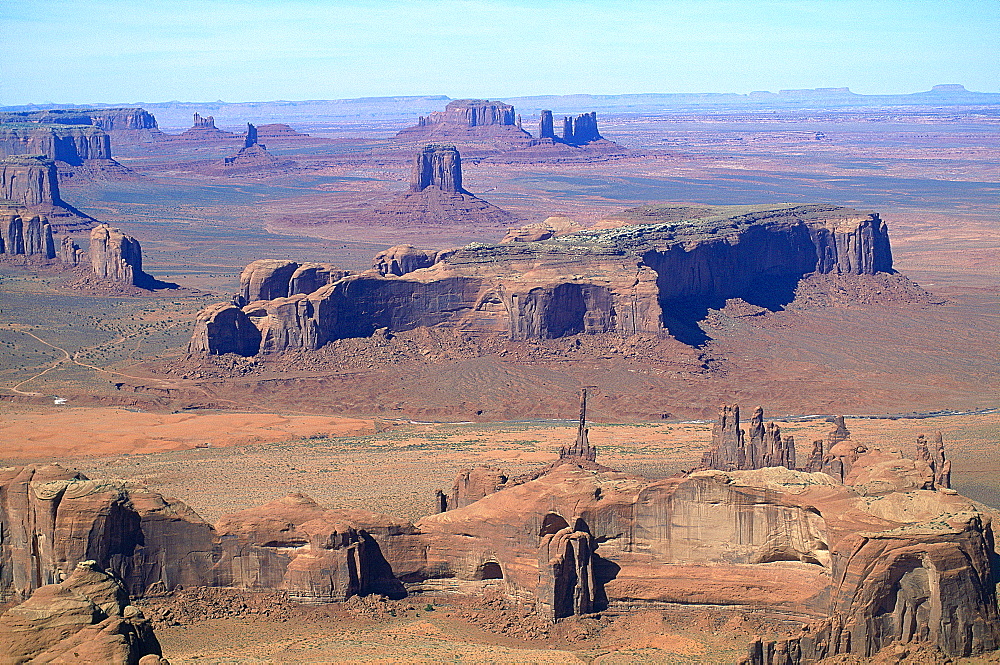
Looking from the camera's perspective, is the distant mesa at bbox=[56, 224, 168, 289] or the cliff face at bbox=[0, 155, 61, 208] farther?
the cliff face at bbox=[0, 155, 61, 208]

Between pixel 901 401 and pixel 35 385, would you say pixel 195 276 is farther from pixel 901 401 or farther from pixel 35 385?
pixel 901 401

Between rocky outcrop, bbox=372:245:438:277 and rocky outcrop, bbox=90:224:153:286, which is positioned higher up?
rocky outcrop, bbox=372:245:438:277

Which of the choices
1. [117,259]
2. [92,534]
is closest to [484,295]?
[117,259]

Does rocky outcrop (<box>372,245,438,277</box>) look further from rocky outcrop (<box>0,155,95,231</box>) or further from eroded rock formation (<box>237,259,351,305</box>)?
rocky outcrop (<box>0,155,95,231</box>)

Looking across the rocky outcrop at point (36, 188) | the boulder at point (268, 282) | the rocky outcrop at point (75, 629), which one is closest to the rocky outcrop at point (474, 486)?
the rocky outcrop at point (75, 629)

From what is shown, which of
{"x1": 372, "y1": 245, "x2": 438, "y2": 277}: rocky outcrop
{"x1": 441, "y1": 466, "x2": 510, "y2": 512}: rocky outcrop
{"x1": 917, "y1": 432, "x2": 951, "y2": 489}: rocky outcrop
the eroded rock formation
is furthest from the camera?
{"x1": 372, "y1": 245, "x2": 438, "y2": 277}: rocky outcrop

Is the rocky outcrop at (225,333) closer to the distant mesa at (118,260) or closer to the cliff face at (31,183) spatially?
the distant mesa at (118,260)

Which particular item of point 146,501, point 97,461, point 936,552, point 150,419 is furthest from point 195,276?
point 936,552

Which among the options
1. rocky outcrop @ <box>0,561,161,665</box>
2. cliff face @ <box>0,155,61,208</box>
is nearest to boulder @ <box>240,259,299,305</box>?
rocky outcrop @ <box>0,561,161,665</box>
